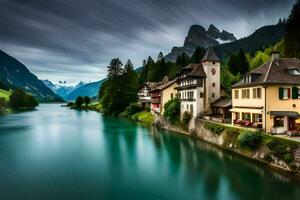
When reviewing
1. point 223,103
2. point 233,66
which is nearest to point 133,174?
point 223,103

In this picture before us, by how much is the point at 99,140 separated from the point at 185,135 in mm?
14351

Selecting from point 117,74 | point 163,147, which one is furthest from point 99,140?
point 117,74

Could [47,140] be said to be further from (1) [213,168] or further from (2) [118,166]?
(1) [213,168]

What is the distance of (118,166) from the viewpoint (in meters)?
25.3

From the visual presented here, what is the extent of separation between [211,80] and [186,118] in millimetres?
7832

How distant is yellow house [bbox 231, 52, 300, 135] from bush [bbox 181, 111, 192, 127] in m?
14.6

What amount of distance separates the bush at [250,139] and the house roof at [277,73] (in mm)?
5678

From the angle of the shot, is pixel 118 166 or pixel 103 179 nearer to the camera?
pixel 103 179

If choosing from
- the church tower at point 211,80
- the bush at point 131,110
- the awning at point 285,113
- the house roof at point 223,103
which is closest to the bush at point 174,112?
the church tower at point 211,80

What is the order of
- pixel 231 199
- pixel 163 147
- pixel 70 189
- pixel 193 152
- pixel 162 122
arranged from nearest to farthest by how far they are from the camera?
pixel 231 199
pixel 70 189
pixel 193 152
pixel 163 147
pixel 162 122

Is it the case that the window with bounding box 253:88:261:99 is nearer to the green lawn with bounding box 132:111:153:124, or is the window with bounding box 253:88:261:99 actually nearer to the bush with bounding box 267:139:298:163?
the bush with bounding box 267:139:298:163

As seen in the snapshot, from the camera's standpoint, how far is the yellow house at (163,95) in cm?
5843

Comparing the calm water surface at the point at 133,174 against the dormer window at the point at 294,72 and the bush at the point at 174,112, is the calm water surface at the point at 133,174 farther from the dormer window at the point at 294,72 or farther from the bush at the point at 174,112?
the bush at the point at 174,112

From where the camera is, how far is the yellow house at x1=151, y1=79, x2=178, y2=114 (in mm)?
58434
